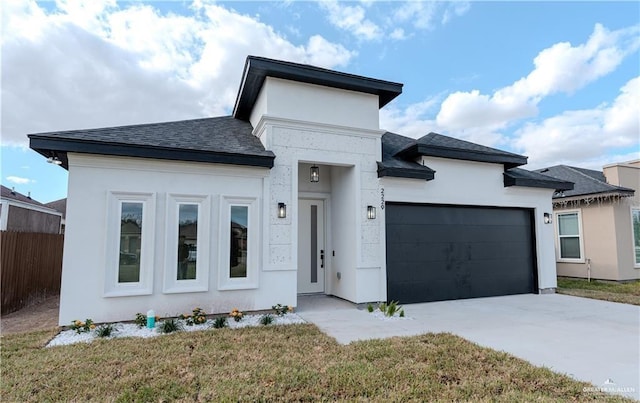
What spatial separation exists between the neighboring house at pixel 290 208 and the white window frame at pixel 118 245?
0.06 ft

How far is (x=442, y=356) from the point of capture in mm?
4168

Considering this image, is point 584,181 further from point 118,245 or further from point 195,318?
point 118,245

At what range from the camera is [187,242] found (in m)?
6.25

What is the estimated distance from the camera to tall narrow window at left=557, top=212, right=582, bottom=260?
12125mm

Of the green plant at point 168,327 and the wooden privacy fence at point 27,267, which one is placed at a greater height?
the wooden privacy fence at point 27,267

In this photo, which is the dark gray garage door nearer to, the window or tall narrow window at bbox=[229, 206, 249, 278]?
tall narrow window at bbox=[229, 206, 249, 278]

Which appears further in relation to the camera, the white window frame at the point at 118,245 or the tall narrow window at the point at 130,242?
the tall narrow window at the point at 130,242

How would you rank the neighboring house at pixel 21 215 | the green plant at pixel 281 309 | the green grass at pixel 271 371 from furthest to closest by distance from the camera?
the neighboring house at pixel 21 215, the green plant at pixel 281 309, the green grass at pixel 271 371

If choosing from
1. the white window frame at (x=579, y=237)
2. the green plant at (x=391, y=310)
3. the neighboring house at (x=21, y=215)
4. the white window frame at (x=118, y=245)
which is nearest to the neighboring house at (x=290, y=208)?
the white window frame at (x=118, y=245)

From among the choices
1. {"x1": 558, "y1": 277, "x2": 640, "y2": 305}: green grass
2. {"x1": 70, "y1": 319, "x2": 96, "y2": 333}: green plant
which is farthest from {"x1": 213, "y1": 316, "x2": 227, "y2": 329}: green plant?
{"x1": 558, "y1": 277, "x2": 640, "y2": 305}: green grass

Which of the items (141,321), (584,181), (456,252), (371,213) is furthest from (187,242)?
(584,181)

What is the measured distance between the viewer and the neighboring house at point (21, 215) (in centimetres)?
1467

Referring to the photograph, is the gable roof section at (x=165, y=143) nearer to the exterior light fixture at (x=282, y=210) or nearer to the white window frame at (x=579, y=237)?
the exterior light fixture at (x=282, y=210)

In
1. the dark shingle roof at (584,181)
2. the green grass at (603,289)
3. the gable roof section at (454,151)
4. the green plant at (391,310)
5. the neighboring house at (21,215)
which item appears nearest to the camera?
the green plant at (391,310)
